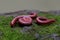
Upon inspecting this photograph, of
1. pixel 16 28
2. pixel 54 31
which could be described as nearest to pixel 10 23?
pixel 16 28

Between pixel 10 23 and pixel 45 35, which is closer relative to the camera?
pixel 45 35

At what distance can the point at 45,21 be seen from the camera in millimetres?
1249

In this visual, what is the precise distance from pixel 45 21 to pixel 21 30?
17cm

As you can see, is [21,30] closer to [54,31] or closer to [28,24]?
[28,24]

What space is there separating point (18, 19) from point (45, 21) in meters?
0.17

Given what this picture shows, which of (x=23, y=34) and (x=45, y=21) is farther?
(x=45, y=21)

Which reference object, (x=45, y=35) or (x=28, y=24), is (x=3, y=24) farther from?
(x=45, y=35)

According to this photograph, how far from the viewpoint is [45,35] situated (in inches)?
44.3

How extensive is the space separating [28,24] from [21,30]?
7 cm

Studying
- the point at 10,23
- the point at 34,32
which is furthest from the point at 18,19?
the point at 34,32

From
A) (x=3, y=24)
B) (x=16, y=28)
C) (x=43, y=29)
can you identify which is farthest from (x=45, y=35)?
(x=3, y=24)

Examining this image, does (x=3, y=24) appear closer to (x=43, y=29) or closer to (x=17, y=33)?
(x=17, y=33)

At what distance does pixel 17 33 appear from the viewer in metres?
1.15

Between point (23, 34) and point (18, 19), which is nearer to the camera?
point (23, 34)
